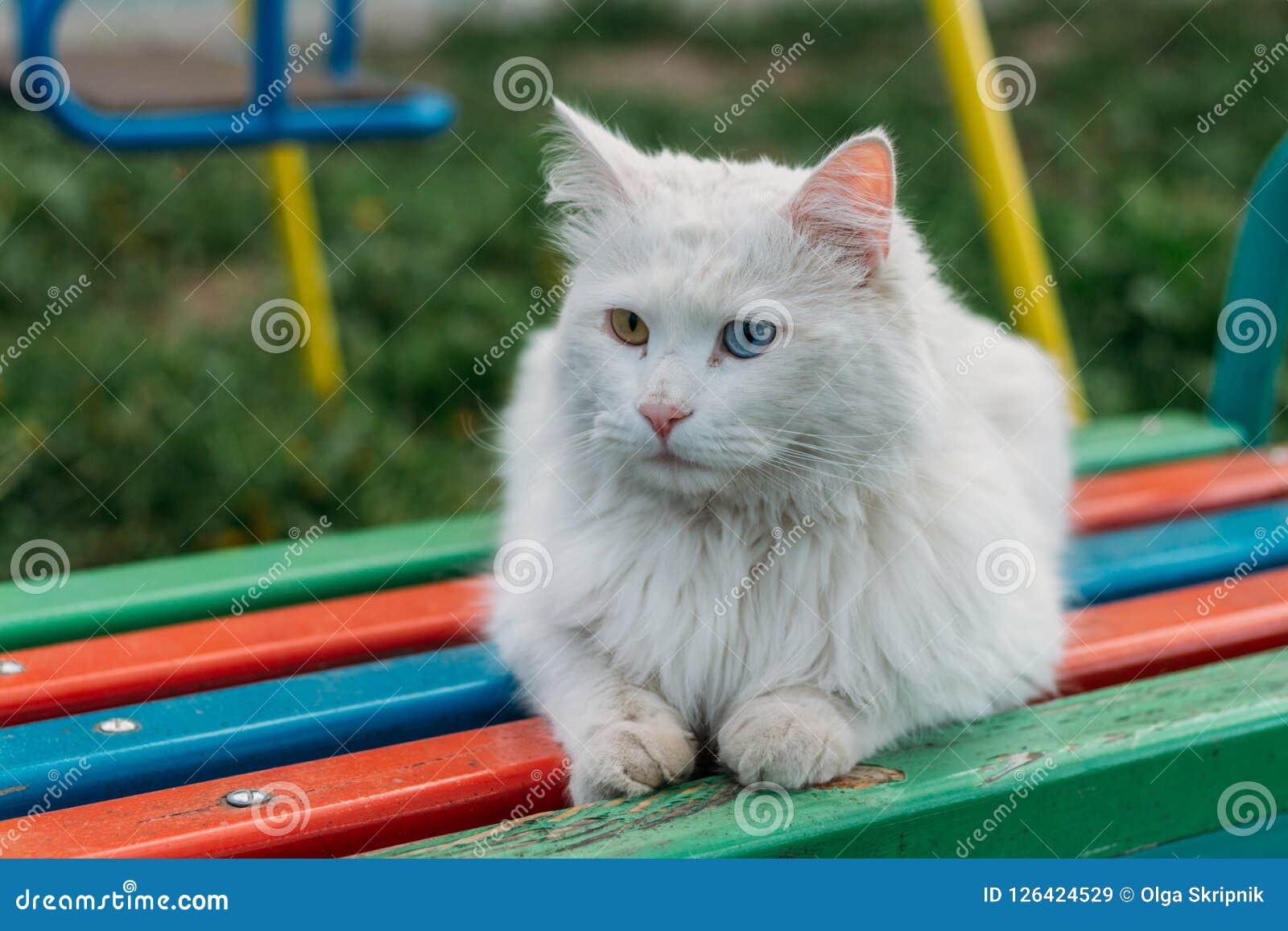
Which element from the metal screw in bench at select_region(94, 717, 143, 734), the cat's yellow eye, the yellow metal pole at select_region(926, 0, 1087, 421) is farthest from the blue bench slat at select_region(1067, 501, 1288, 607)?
the metal screw in bench at select_region(94, 717, 143, 734)

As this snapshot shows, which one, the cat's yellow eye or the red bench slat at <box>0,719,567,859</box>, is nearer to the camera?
the red bench slat at <box>0,719,567,859</box>

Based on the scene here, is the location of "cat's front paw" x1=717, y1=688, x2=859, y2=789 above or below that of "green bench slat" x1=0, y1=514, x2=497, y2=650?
below

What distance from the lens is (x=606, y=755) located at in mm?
1786

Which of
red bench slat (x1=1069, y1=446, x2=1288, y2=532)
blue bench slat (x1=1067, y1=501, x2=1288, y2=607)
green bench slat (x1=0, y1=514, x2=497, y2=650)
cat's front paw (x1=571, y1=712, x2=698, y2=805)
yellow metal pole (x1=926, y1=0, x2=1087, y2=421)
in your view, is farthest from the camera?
yellow metal pole (x1=926, y1=0, x2=1087, y2=421)

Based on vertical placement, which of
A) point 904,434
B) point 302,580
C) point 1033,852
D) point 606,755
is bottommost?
point 1033,852

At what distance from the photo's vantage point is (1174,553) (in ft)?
8.63

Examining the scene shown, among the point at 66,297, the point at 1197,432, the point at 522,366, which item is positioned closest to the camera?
the point at 522,366

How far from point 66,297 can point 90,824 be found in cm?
332

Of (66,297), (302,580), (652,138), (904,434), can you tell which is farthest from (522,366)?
(652,138)

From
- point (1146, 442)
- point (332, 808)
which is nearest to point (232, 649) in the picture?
point (332, 808)

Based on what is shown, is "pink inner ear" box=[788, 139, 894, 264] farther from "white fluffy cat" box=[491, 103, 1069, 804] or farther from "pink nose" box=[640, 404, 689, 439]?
"pink nose" box=[640, 404, 689, 439]

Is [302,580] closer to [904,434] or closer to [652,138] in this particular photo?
[904,434]

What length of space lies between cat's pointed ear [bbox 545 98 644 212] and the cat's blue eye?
A: 275 mm

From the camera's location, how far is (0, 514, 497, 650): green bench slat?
7.75 ft
